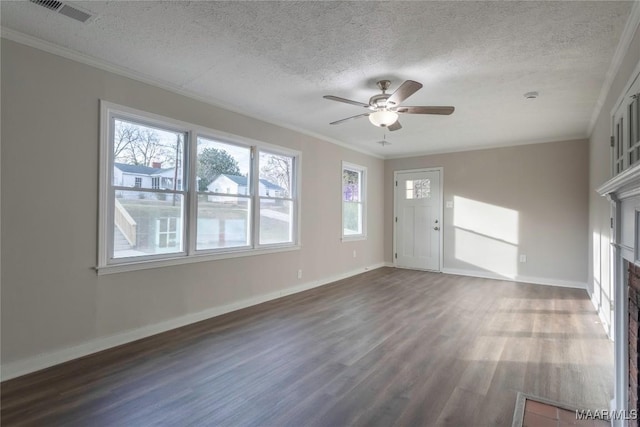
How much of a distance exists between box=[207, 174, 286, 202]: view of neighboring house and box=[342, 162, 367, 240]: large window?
1880 mm

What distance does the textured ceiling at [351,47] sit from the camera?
210cm

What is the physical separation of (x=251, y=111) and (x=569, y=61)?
130 inches

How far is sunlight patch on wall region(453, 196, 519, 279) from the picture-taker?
230 inches

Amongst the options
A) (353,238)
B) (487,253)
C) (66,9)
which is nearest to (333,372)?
(66,9)

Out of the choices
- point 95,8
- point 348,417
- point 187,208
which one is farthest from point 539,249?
point 95,8

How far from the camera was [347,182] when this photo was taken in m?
6.30

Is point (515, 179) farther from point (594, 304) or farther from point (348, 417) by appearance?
point (348, 417)

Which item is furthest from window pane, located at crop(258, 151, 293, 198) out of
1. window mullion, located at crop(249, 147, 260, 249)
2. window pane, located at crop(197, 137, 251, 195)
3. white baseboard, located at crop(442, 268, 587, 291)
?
white baseboard, located at crop(442, 268, 587, 291)

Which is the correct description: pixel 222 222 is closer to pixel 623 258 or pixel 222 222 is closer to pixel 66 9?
pixel 66 9

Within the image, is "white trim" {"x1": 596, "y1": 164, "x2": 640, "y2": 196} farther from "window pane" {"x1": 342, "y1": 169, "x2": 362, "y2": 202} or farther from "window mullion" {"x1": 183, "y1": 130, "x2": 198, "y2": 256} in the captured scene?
"window pane" {"x1": 342, "y1": 169, "x2": 362, "y2": 202}

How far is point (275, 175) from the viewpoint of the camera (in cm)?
468

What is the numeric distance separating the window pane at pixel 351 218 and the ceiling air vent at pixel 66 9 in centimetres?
452

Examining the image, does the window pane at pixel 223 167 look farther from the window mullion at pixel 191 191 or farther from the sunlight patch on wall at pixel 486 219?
the sunlight patch on wall at pixel 486 219

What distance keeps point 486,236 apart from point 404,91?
4379 mm
